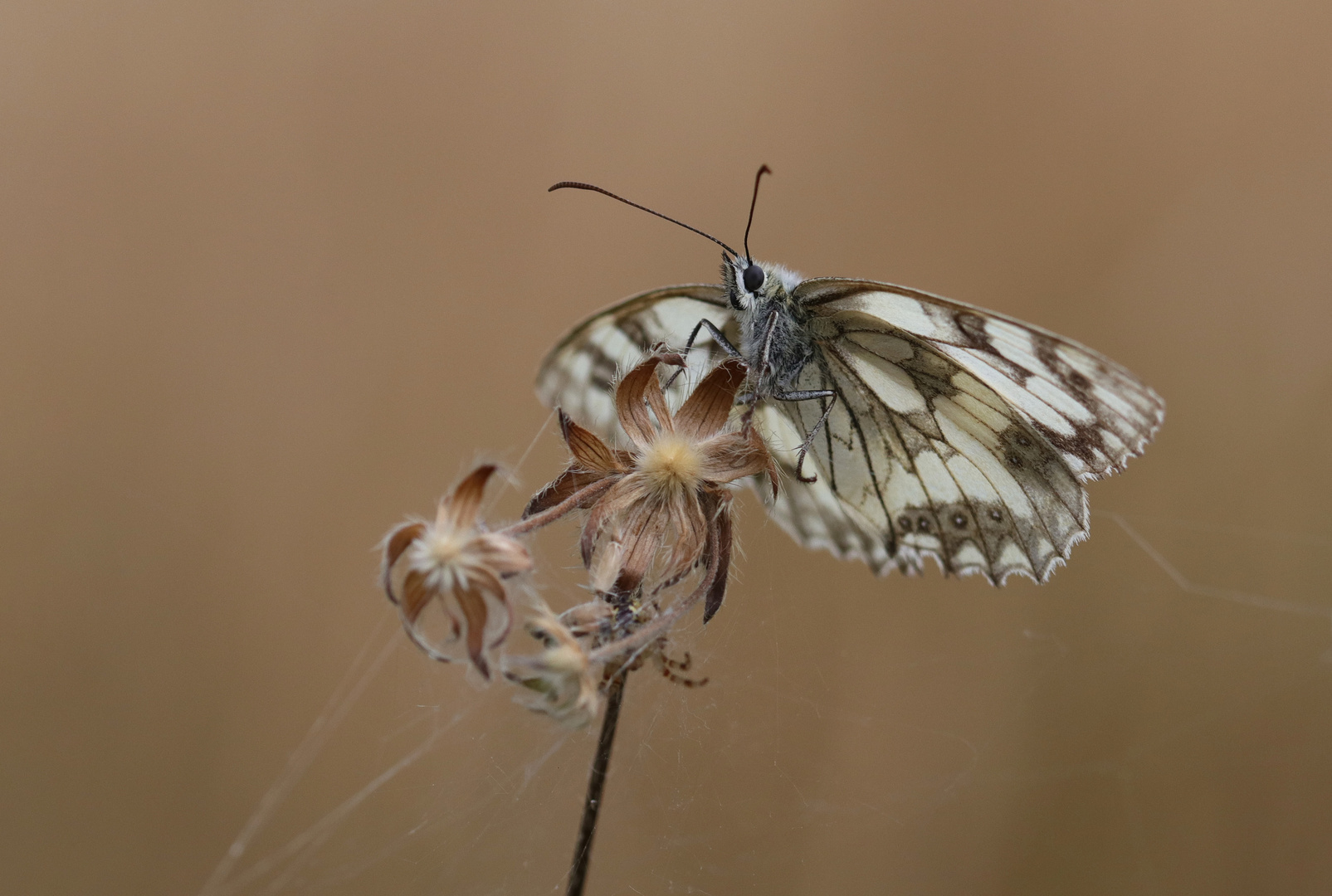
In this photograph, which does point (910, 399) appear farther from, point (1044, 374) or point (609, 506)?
point (609, 506)

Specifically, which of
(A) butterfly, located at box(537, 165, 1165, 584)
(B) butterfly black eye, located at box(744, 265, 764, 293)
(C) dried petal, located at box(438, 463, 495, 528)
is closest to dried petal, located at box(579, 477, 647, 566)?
(C) dried petal, located at box(438, 463, 495, 528)

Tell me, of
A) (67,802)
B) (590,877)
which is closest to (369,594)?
(67,802)

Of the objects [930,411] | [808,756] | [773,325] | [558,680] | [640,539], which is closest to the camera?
[558,680]

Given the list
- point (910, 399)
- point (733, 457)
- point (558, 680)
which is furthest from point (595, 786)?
point (910, 399)

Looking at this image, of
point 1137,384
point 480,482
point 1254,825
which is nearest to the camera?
point 480,482

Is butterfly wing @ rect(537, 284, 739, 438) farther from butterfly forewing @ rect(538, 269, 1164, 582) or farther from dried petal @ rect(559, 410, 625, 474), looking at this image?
dried petal @ rect(559, 410, 625, 474)

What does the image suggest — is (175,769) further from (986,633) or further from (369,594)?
(986,633)
